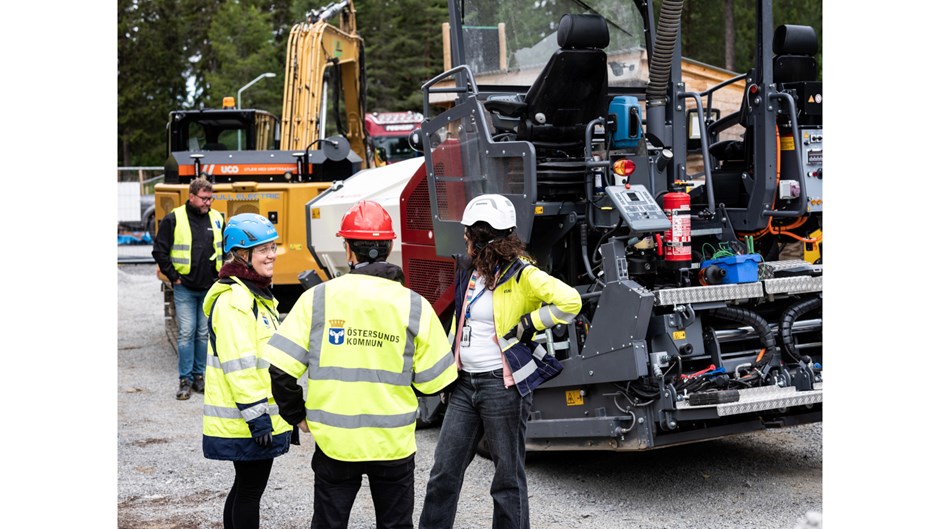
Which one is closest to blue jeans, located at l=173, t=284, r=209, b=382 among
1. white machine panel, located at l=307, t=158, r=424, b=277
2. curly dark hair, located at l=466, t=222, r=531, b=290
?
white machine panel, located at l=307, t=158, r=424, b=277

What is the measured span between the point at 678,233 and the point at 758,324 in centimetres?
71

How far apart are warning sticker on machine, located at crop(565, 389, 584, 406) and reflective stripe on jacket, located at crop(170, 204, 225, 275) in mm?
3958

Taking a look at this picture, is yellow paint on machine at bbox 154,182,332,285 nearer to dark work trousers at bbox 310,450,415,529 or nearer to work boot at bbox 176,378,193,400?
work boot at bbox 176,378,193,400

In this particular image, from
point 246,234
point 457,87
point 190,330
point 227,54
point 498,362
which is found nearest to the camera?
point 246,234

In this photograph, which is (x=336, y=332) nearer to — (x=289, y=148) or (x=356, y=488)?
(x=356, y=488)

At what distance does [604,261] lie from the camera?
5992 mm

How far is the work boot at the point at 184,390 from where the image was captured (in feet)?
30.3

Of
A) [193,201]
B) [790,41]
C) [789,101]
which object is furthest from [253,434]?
[193,201]

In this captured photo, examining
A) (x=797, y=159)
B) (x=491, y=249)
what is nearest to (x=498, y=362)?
(x=491, y=249)

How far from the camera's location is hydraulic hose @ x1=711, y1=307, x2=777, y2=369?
6172 millimetres

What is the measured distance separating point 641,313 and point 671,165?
1400 mm

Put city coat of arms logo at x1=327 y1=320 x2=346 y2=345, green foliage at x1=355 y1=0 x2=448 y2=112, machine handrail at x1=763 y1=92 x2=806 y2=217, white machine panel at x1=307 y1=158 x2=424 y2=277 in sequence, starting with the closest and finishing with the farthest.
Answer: city coat of arms logo at x1=327 y1=320 x2=346 y2=345 < machine handrail at x1=763 y1=92 x2=806 y2=217 < white machine panel at x1=307 y1=158 x2=424 y2=277 < green foliage at x1=355 y1=0 x2=448 y2=112

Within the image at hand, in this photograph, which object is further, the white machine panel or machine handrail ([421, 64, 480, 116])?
the white machine panel

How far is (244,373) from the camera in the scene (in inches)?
170
